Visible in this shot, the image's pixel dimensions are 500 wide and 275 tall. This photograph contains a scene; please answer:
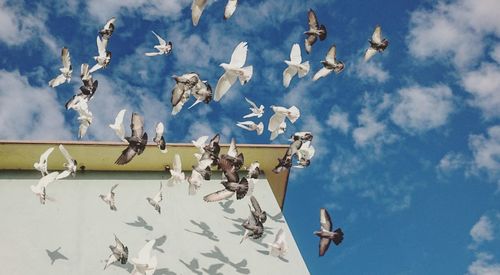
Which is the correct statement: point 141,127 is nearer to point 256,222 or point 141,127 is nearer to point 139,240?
point 139,240

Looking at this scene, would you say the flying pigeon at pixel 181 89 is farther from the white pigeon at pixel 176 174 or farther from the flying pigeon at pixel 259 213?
the flying pigeon at pixel 259 213

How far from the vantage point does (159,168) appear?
997cm

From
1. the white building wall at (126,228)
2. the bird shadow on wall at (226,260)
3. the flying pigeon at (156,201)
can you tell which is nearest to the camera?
the white building wall at (126,228)

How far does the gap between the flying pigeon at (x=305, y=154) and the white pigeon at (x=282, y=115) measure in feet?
3.51

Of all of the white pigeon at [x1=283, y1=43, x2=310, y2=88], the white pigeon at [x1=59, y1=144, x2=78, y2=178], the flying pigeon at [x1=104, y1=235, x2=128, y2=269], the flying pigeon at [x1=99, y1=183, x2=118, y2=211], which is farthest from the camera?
the white pigeon at [x1=59, y1=144, x2=78, y2=178]

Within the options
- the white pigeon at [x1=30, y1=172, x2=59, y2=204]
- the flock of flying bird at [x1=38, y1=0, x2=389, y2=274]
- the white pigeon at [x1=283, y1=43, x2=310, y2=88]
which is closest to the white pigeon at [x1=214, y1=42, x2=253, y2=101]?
the flock of flying bird at [x1=38, y1=0, x2=389, y2=274]

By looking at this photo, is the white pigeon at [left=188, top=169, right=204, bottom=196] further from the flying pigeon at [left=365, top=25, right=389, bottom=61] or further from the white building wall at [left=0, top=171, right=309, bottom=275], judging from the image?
the flying pigeon at [left=365, top=25, right=389, bottom=61]

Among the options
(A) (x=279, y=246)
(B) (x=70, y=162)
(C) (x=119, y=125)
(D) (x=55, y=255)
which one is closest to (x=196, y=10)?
(C) (x=119, y=125)

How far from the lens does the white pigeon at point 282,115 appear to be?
27.0 ft

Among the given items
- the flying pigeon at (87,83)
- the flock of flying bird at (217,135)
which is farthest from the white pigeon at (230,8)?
the flying pigeon at (87,83)

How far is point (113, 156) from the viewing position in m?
9.44

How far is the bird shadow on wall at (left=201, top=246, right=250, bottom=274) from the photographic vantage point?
7.53m

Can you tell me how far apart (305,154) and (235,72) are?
3.19m

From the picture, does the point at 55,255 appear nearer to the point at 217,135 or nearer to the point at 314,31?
the point at 217,135
